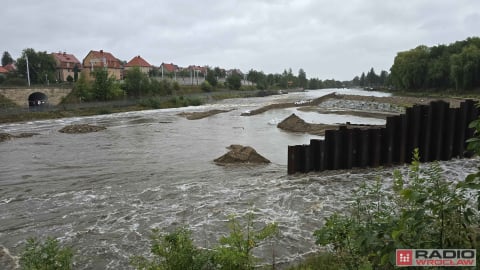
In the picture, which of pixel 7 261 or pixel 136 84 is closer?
pixel 7 261

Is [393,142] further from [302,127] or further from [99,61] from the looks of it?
[99,61]

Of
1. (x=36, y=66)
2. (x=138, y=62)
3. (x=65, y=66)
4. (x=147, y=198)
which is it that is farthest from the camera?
(x=138, y=62)

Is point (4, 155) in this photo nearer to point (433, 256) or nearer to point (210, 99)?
point (433, 256)

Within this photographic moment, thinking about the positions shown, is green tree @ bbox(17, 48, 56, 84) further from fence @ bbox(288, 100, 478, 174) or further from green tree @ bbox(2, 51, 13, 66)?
fence @ bbox(288, 100, 478, 174)

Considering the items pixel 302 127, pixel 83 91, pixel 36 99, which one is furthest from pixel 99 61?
pixel 302 127

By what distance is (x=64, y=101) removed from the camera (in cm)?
6650

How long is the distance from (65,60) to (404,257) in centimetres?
13189

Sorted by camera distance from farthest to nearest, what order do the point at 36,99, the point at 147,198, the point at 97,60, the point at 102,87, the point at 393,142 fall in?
1. the point at 97,60
2. the point at 36,99
3. the point at 102,87
4. the point at 393,142
5. the point at 147,198

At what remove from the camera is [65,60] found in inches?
4547

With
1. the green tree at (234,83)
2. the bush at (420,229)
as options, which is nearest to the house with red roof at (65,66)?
the green tree at (234,83)

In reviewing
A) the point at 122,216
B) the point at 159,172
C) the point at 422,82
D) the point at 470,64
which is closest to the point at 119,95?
the point at 159,172

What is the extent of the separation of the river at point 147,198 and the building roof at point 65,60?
10153 centimetres

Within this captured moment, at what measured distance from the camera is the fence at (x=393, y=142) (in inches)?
610

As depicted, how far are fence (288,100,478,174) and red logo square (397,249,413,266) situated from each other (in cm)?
1190
